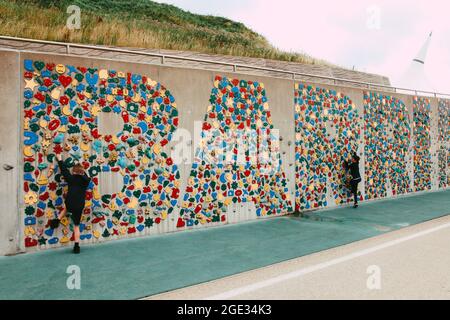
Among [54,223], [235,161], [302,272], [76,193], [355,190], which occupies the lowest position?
[302,272]

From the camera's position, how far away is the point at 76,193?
7551 millimetres

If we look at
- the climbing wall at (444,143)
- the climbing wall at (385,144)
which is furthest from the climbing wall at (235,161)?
the climbing wall at (444,143)

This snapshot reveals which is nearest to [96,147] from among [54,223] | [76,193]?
[76,193]

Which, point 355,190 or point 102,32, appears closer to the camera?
point 355,190

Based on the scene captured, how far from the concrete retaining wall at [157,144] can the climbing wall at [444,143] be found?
6.95 meters

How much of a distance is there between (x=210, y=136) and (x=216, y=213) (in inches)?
80.7

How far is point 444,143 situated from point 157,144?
16632mm

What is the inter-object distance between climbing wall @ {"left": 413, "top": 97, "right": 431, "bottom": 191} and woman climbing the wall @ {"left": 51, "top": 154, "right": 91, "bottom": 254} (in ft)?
49.9

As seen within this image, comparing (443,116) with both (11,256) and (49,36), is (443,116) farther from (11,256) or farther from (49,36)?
(11,256)

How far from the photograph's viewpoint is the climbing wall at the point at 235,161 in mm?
10180

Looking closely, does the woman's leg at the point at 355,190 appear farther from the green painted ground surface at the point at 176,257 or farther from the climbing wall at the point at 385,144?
the green painted ground surface at the point at 176,257

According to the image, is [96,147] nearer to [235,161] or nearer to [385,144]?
[235,161]

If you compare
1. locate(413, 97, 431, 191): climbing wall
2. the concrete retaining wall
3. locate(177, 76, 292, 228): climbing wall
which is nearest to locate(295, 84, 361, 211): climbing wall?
the concrete retaining wall

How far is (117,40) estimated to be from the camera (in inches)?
607
